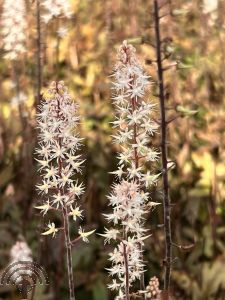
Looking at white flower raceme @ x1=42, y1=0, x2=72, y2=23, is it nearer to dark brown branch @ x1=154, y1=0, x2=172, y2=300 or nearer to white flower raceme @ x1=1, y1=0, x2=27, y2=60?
white flower raceme @ x1=1, y1=0, x2=27, y2=60

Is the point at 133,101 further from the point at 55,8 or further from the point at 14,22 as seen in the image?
the point at 14,22

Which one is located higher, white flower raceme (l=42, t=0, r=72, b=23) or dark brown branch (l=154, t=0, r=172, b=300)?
white flower raceme (l=42, t=0, r=72, b=23)

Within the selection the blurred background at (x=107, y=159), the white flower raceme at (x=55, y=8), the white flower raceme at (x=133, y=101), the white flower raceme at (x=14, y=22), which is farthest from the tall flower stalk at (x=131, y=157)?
the white flower raceme at (x=14, y=22)

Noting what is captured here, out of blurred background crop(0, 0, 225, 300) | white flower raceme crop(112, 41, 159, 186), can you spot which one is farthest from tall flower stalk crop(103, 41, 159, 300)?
blurred background crop(0, 0, 225, 300)

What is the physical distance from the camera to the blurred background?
3.57m

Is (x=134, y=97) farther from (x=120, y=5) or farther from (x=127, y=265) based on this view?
(x=120, y=5)

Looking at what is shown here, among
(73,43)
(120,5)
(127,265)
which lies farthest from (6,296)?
(120,5)

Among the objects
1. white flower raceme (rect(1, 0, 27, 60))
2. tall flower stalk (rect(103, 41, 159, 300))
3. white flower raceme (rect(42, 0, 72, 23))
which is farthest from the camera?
white flower raceme (rect(1, 0, 27, 60))

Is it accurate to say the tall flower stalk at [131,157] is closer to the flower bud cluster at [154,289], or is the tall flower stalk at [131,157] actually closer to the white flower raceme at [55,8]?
the flower bud cluster at [154,289]

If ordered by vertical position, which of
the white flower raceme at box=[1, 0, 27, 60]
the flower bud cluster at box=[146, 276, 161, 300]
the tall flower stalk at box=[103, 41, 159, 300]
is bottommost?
the flower bud cluster at box=[146, 276, 161, 300]

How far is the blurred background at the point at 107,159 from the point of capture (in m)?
3.57

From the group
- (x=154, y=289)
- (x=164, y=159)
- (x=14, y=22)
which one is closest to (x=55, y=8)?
(x=14, y=22)

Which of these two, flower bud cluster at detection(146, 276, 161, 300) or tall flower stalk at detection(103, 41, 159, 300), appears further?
flower bud cluster at detection(146, 276, 161, 300)

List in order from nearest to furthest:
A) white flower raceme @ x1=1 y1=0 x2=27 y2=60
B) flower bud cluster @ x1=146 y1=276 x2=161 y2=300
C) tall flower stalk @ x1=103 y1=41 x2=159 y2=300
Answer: tall flower stalk @ x1=103 y1=41 x2=159 y2=300
flower bud cluster @ x1=146 y1=276 x2=161 y2=300
white flower raceme @ x1=1 y1=0 x2=27 y2=60
